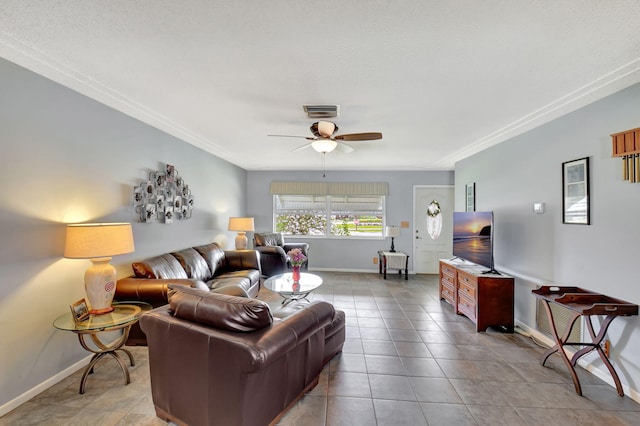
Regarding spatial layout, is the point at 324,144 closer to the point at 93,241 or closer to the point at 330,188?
the point at 93,241

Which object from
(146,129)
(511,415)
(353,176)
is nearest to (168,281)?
(146,129)

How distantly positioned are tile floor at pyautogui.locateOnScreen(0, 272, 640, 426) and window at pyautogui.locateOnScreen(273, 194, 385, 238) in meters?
3.49

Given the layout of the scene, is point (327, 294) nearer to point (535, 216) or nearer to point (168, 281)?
point (168, 281)

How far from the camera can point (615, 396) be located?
6.90 ft

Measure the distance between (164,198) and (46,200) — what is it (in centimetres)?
137

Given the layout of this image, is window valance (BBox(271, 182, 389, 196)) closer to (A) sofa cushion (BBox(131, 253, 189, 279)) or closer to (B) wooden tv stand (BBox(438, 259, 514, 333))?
(B) wooden tv stand (BBox(438, 259, 514, 333))

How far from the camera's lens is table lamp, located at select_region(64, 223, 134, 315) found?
6.69 ft

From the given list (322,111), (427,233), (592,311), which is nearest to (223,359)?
(322,111)

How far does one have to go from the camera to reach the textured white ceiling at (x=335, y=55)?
Answer: 56.9 inches

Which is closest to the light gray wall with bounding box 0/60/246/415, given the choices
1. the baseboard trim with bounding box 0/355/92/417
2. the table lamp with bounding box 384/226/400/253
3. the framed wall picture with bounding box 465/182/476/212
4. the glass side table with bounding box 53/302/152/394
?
the baseboard trim with bounding box 0/355/92/417

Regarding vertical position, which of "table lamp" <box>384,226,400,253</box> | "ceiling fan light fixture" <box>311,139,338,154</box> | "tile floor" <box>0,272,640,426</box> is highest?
"ceiling fan light fixture" <box>311,139,338,154</box>

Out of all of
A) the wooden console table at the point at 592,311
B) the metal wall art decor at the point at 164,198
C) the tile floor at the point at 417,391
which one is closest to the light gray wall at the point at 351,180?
the metal wall art decor at the point at 164,198

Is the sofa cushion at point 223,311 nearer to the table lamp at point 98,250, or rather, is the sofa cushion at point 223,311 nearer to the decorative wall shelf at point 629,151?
the table lamp at point 98,250

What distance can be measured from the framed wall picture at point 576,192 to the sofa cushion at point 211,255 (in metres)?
4.33
